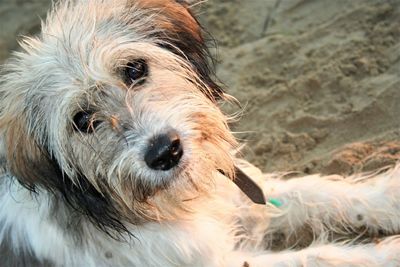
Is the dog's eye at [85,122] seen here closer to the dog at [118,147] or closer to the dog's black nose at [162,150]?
the dog at [118,147]

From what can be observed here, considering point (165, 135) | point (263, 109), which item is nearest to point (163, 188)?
point (165, 135)

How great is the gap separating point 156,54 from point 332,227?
4.33ft

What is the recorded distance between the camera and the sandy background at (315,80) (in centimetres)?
382

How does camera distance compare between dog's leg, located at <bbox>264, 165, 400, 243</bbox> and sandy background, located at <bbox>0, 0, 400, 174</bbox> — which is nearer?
dog's leg, located at <bbox>264, 165, 400, 243</bbox>

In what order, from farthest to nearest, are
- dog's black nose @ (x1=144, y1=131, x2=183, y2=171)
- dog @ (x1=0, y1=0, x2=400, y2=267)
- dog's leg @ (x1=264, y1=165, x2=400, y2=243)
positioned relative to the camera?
dog's leg @ (x1=264, y1=165, x2=400, y2=243), dog @ (x1=0, y1=0, x2=400, y2=267), dog's black nose @ (x1=144, y1=131, x2=183, y2=171)

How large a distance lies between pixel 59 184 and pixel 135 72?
51 centimetres

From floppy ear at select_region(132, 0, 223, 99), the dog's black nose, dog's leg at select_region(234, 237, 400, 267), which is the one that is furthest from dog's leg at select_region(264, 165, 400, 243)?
the dog's black nose

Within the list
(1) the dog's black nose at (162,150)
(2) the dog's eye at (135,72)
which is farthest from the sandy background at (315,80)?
(1) the dog's black nose at (162,150)

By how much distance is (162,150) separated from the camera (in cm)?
241

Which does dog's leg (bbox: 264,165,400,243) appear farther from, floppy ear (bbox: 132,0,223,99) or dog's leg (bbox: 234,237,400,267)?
floppy ear (bbox: 132,0,223,99)

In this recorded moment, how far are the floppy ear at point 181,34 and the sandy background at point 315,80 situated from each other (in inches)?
45.6

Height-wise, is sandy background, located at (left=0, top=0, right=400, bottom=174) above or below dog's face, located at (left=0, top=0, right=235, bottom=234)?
below

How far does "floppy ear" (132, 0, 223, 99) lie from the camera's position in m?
2.80

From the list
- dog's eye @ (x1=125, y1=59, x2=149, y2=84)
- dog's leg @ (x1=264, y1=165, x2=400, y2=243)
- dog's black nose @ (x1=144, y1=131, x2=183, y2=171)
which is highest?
dog's eye @ (x1=125, y1=59, x2=149, y2=84)
